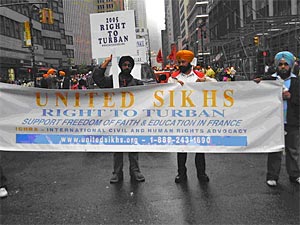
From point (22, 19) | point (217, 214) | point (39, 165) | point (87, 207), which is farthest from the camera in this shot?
point (22, 19)

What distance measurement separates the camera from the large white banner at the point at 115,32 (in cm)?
582

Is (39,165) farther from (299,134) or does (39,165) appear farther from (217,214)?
(299,134)

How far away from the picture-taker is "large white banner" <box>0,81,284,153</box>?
486 centimetres

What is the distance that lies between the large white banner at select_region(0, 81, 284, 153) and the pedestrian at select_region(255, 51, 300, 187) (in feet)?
0.67

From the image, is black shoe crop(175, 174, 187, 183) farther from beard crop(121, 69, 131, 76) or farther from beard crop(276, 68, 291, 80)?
beard crop(276, 68, 291, 80)

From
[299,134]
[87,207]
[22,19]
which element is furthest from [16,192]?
[22,19]

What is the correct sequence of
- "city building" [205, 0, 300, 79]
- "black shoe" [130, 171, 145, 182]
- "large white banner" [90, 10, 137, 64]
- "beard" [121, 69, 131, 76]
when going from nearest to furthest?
1. "black shoe" [130, 171, 145, 182]
2. "beard" [121, 69, 131, 76]
3. "large white banner" [90, 10, 137, 64]
4. "city building" [205, 0, 300, 79]

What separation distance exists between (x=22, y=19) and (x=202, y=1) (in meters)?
53.9

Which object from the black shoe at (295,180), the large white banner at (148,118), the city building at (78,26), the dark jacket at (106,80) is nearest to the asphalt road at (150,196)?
the black shoe at (295,180)

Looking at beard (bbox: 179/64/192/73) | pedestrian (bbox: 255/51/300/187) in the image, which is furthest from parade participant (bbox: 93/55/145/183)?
pedestrian (bbox: 255/51/300/187)

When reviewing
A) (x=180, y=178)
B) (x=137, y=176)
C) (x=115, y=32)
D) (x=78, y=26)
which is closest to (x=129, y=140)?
(x=137, y=176)

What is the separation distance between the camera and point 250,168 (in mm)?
6051

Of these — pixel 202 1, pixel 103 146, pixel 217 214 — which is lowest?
pixel 217 214

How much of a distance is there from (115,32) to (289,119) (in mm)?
2903
